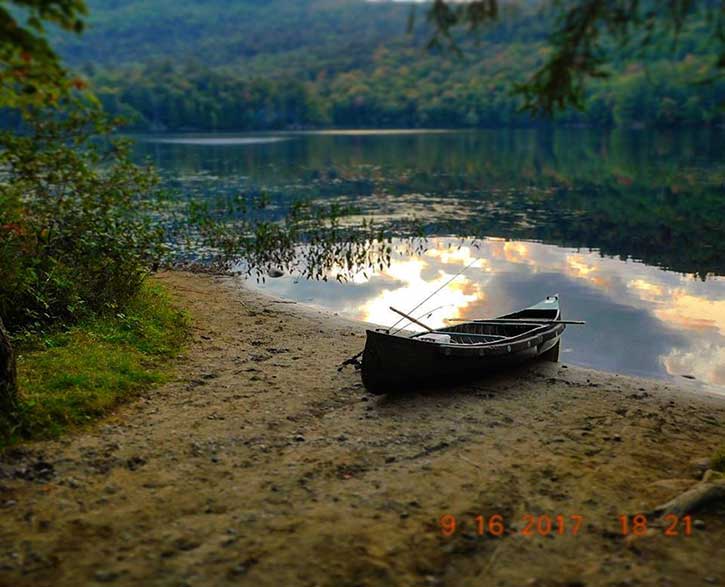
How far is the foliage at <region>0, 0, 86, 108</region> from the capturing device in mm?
5973

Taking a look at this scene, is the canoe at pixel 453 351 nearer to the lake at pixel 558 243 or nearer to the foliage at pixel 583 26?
the lake at pixel 558 243

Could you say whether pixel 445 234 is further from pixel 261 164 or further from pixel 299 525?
pixel 261 164

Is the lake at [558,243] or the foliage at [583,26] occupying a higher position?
the foliage at [583,26]

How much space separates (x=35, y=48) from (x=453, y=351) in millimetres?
8701

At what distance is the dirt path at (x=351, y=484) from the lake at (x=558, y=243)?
3.58m

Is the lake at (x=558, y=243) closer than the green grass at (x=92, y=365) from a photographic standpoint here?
No

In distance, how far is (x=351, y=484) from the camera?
9.02 metres

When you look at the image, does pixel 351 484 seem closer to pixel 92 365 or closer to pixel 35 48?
pixel 92 365

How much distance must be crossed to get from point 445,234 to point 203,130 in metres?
142

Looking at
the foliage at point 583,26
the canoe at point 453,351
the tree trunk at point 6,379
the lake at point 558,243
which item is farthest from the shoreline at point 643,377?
the tree trunk at point 6,379

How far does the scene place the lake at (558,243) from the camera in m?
18.6

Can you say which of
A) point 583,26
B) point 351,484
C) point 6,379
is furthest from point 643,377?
point 6,379

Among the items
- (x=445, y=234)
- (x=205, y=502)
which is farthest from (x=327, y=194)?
(x=205, y=502)

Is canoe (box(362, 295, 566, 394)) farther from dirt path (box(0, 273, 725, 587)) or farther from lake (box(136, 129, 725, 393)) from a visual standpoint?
lake (box(136, 129, 725, 393))
